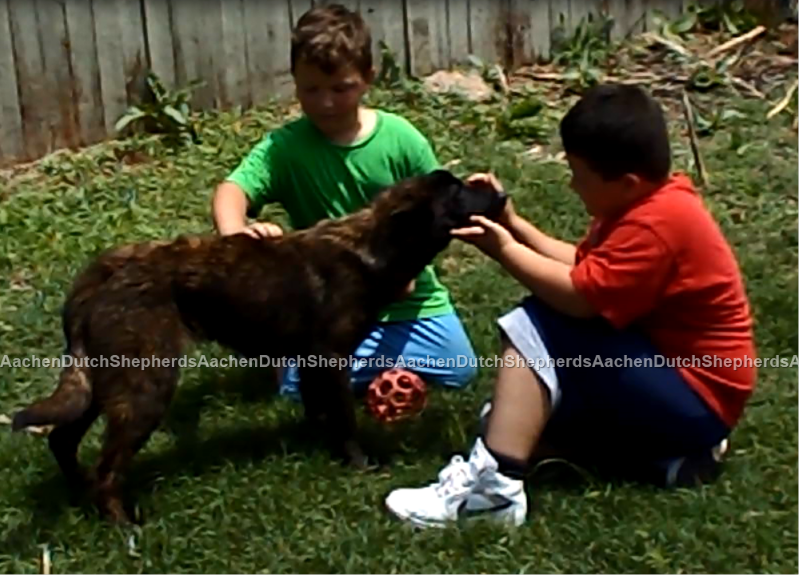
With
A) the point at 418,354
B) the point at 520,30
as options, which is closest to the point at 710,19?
the point at 520,30

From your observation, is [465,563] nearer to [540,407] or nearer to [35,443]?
[540,407]

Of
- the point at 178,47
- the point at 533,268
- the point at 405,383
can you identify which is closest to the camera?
the point at 533,268

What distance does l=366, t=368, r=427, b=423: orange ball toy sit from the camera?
475 cm

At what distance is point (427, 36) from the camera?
8391 millimetres

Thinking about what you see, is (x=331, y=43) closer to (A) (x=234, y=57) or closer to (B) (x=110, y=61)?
(B) (x=110, y=61)

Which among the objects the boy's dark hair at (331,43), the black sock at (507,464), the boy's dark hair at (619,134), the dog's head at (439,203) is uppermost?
the boy's dark hair at (331,43)

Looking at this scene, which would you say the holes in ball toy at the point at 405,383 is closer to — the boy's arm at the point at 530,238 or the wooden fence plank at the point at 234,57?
the boy's arm at the point at 530,238

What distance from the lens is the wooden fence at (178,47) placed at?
752 centimetres

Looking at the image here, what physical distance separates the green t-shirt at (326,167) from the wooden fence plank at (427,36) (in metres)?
3.48

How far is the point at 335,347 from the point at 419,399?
0.53m

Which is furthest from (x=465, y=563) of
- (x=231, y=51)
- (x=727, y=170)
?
(x=231, y=51)

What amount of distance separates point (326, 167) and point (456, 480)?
54.1 inches

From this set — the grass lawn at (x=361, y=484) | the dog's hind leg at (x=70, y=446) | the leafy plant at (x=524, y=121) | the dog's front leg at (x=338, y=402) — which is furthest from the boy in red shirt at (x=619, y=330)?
the leafy plant at (x=524, y=121)

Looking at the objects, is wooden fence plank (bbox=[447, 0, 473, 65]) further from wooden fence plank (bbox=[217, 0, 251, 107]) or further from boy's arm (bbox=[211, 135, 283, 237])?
boy's arm (bbox=[211, 135, 283, 237])
